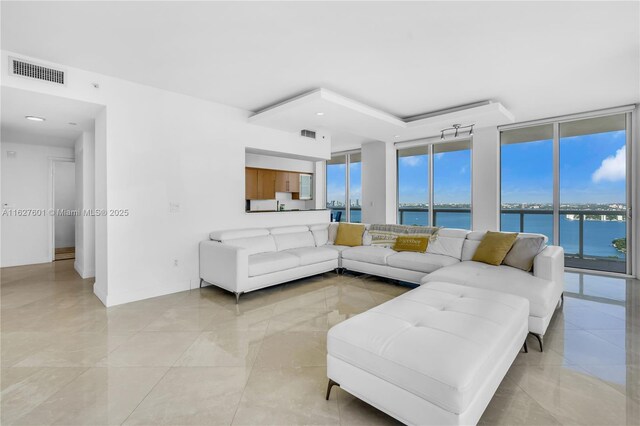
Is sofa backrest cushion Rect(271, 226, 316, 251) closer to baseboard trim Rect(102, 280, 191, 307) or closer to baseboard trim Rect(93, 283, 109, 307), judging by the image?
baseboard trim Rect(102, 280, 191, 307)

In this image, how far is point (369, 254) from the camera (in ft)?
14.6

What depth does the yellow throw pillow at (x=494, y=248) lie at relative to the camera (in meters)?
3.48

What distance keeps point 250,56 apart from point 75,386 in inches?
121

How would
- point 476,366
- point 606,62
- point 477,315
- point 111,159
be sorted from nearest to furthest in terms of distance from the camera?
1. point 476,366
2. point 477,315
3. point 606,62
4. point 111,159

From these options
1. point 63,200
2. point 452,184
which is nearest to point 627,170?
point 452,184

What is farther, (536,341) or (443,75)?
(443,75)

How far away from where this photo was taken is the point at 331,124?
4.98 metres

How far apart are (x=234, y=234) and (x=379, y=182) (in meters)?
→ 4.18

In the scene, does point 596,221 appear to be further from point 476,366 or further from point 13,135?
point 13,135

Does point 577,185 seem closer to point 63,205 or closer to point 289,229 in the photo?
point 289,229

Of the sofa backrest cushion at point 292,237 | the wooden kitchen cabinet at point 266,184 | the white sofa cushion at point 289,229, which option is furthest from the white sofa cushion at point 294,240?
the wooden kitchen cabinet at point 266,184

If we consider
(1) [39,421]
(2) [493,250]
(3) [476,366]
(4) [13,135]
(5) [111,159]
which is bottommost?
(1) [39,421]

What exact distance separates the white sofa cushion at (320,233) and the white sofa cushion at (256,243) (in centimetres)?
95

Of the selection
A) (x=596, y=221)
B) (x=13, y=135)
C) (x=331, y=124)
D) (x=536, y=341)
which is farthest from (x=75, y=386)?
(x=596, y=221)
